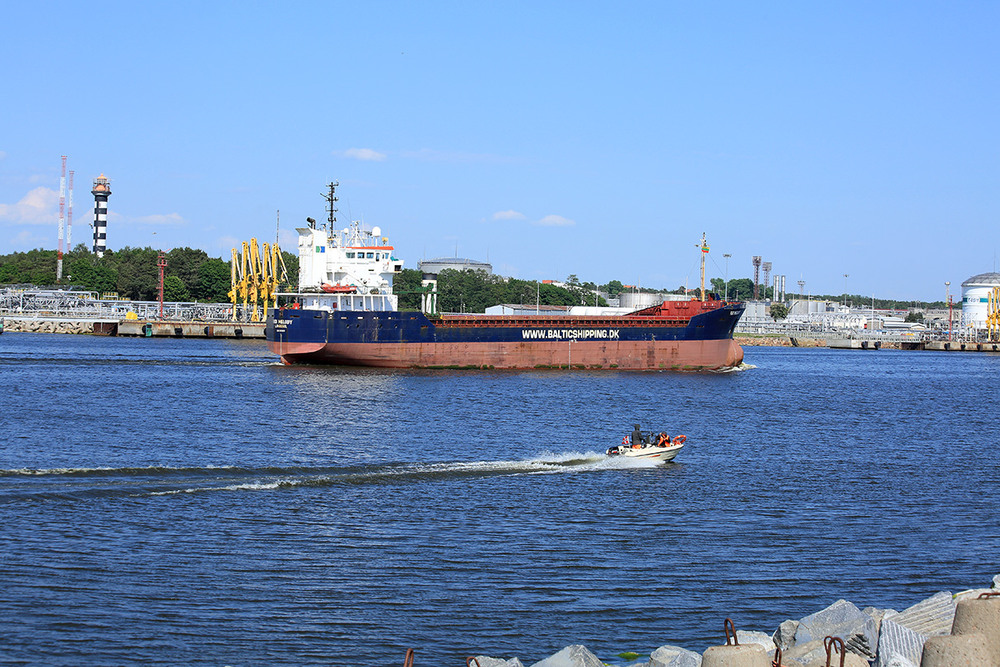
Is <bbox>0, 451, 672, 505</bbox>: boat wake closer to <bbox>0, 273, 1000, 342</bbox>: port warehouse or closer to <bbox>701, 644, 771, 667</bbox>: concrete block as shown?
<bbox>701, 644, 771, 667</bbox>: concrete block

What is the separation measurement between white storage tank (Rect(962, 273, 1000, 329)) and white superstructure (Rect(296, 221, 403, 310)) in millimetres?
114826

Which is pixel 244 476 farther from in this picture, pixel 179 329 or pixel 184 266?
pixel 184 266

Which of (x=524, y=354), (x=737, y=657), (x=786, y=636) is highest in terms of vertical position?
(x=524, y=354)

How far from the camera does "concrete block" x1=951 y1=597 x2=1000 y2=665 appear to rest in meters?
7.88

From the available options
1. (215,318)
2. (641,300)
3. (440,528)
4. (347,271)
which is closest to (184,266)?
(215,318)

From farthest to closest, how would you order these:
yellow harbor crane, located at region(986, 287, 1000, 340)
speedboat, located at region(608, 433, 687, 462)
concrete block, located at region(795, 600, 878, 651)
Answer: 1. yellow harbor crane, located at region(986, 287, 1000, 340)
2. speedboat, located at region(608, 433, 687, 462)
3. concrete block, located at region(795, 600, 878, 651)

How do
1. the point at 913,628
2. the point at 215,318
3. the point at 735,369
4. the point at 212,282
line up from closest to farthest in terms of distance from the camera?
the point at 913,628 < the point at 735,369 < the point at 215,318 < the point at 212,282

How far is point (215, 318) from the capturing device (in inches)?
4168

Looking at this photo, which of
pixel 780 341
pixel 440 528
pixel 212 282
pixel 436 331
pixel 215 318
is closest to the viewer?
pixel 440 528

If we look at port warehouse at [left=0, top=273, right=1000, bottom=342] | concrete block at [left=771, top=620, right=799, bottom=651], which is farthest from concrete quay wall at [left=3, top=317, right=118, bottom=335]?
concrete block at [left=771, top=620, right=799, bottom=651]

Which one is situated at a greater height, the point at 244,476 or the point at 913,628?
the point at 913,628

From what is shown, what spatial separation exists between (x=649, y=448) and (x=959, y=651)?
15.7 metres

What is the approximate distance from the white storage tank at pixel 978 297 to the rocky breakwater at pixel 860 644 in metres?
145

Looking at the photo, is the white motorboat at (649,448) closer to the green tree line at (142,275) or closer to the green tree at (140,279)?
the green tree line at (142,275)
